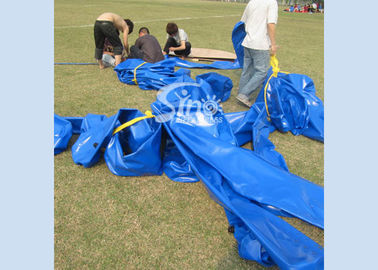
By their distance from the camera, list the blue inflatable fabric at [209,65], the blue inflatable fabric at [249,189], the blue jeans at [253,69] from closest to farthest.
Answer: the blue inflatable fabric at [249,189], the blue jeans at [253,69], the blue inflatable fabric at [209,65]

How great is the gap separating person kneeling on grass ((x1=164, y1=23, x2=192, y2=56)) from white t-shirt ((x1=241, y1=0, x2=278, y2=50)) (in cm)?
210

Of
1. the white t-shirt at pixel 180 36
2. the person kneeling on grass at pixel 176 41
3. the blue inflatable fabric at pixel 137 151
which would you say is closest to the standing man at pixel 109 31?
the person kneeling on grass at pixel 176 41

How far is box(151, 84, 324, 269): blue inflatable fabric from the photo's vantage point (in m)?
1.54

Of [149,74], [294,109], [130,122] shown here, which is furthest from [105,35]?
[294,109]

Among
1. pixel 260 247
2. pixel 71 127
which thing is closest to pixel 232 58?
pixel 71 127

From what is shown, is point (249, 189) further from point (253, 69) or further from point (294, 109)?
point (253, 69)

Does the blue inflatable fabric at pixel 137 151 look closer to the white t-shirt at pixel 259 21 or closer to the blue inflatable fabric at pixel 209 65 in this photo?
the white t-shirt at pixel 259 21

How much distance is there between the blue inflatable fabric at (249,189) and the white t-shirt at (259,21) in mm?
1527

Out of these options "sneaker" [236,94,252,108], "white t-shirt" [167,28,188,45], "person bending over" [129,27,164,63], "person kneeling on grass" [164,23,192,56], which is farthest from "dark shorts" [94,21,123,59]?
"sneaker" [236,94,252,108]

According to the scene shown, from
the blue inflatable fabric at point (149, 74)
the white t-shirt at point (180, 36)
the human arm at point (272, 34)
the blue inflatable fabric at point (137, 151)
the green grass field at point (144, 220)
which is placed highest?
the white t-shirt at point (180, 36)

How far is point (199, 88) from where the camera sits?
2.80 meters

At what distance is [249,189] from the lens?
1934 mm

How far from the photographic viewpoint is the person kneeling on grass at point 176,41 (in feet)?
17.4

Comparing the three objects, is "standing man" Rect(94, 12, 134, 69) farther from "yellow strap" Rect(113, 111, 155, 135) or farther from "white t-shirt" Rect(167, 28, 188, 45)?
"yellow strap" Rect(113, 111, 155, 135)
